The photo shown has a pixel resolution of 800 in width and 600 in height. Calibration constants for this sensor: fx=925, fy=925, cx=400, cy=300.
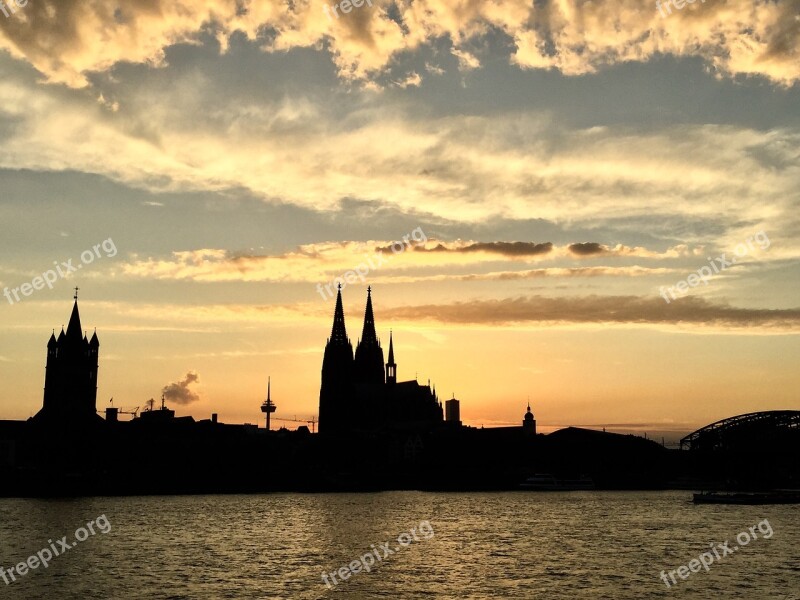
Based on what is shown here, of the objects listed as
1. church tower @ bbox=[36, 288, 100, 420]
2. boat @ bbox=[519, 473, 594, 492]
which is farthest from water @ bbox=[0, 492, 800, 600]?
boat @ bbox=[519, 473, 594, 492]

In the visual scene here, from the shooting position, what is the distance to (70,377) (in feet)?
545

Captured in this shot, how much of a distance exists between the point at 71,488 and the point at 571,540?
88.1 meters

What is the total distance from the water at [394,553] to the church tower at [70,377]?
57144mm

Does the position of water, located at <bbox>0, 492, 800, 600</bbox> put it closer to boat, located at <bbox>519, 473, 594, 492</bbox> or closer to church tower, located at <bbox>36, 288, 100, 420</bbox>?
church tower, located at <bbox>36, 288, 100, 420</bbox>

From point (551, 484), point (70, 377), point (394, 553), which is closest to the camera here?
point (394, 553)

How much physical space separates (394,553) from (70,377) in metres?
119

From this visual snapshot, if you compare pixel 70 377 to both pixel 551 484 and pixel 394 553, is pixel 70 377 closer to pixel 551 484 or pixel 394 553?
pixel 551 484

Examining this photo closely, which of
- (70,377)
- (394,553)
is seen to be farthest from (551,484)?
(394,553)

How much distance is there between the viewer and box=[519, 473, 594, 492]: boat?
615 feet

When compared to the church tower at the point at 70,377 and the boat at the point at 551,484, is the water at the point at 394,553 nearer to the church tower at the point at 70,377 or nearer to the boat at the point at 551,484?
the church tower at the point at 70,377

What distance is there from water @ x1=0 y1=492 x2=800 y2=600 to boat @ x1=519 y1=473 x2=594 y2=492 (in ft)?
255

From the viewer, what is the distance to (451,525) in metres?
87.5

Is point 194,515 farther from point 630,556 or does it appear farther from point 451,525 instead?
point 630,556

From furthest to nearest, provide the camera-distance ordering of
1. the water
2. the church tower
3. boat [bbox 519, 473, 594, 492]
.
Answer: boat [bbox 519, 473, 594, 492] < the church tower < the water
